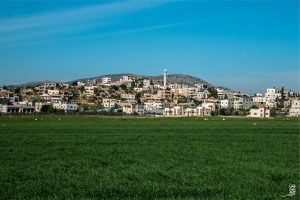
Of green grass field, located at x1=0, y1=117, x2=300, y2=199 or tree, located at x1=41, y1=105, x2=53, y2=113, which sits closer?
green grass field, located at x1=0, y1=117, x2=300, y2=199

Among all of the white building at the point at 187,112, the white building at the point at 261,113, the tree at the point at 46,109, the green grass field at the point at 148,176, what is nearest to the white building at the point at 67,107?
the tree at the point at 46,109

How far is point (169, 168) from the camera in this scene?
16203 millimetres

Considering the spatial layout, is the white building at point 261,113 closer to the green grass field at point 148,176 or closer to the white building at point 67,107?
the white building at point 67,107

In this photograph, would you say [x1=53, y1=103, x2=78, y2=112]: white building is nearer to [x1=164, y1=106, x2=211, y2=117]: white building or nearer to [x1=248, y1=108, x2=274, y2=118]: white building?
[x1=164, y1=106, x2=211, y2=117]: white building

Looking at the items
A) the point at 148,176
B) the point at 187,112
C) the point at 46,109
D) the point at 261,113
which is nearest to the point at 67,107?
the point at 46,109

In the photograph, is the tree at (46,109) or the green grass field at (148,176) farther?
the tree at (46,109)

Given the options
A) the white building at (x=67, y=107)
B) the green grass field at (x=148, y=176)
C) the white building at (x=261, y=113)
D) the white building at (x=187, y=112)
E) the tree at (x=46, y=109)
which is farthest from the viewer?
the white building at (x=67, y=107)


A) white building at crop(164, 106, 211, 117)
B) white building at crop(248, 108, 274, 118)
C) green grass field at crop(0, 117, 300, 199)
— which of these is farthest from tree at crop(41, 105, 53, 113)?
green grass field at crop(0, 117, 300, 199)

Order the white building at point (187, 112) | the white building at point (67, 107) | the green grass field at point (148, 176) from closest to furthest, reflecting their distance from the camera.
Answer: the green grass field at point (148, 176), the white building at point (187, 112), the white building at point (67, 107)

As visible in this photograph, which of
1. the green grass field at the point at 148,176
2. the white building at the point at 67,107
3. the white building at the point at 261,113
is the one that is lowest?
the green grass field at the point at 148,176

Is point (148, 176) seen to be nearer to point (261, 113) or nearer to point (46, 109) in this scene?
point (261, 113)

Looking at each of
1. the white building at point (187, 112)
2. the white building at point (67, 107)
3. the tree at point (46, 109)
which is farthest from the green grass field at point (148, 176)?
the white building at point (67, 107)

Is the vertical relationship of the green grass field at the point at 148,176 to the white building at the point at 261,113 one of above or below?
below

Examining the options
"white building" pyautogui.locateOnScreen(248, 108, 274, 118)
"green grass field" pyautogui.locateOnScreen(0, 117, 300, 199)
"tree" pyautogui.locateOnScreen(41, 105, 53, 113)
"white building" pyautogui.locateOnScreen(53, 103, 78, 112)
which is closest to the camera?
"green grass field" pyautogui.locateOnScreen(0, 117, 300, 199)
